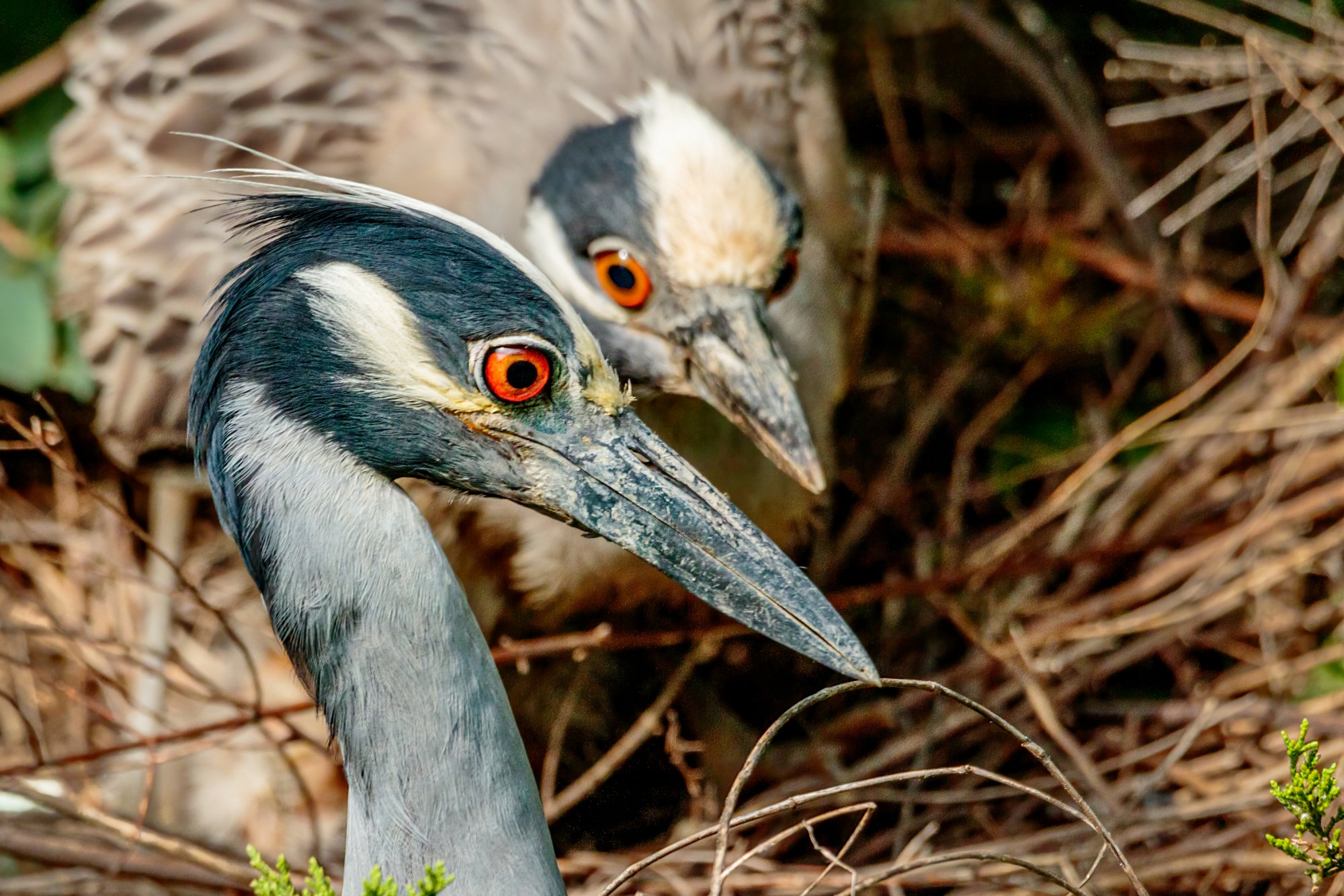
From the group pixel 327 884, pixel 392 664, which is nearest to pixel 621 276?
pixel 392 664

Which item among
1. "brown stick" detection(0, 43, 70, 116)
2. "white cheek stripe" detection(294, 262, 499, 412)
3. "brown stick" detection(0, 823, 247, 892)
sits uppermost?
"brown stick" detection(0, 43, 70, 116)

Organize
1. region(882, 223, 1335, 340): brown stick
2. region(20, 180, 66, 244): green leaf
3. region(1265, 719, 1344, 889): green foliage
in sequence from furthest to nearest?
region(882, 223, 1335, 340): brown stick
region(20, 180, 66, 244): green leaf
region(1265, 719, 1344, 889): green foliage

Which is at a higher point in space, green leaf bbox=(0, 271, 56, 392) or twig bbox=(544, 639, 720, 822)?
green leaf bbox=(0, 271, 56, 392)

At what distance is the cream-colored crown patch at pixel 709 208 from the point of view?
1.99 meters

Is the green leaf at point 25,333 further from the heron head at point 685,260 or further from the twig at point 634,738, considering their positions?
the twig at point 634,738

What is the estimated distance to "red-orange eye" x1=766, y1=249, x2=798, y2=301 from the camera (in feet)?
6.93

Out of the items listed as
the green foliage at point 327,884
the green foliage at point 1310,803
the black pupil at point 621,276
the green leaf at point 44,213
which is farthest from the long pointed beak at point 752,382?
the green leaf at point 44,213

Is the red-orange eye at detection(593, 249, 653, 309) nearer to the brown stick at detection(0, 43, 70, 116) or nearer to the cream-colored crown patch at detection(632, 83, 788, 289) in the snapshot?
the cream-colored crown patch at detection(632, 83, 788, 289)

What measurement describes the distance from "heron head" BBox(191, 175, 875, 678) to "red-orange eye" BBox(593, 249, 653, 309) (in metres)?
0.49

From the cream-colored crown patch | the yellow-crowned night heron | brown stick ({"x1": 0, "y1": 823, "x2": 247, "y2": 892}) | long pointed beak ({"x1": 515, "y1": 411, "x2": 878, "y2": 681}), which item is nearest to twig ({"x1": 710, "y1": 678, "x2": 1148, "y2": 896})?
long pointed beak ({"x1": 515, "y1": 411, "x2": 878, "y2": 681})

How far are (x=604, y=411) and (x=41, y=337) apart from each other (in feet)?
4.99

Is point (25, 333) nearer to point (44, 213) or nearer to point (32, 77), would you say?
point (44, 213)

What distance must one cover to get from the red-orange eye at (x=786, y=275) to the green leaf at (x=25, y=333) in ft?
4.52

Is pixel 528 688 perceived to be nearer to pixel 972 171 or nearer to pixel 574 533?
pixel 574 533
